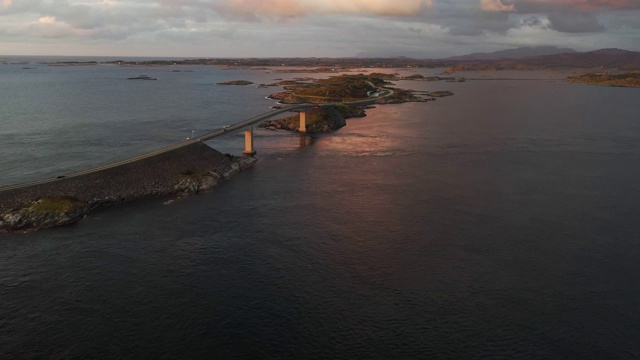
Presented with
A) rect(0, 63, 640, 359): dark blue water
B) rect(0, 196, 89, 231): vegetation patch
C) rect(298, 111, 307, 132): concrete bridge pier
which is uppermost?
rect(298, 111, 307, 132): concrete bridge pier

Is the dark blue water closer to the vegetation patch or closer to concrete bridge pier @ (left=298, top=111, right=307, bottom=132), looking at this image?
the vegetation patch

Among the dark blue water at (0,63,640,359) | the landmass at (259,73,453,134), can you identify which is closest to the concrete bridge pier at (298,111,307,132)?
the landmass at (259,73,453,134)

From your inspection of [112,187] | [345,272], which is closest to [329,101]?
[112,187]

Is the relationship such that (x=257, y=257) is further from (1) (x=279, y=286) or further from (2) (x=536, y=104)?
(2) (x=536, y=104)

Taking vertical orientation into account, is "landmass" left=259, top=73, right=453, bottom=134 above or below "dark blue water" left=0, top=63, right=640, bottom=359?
above

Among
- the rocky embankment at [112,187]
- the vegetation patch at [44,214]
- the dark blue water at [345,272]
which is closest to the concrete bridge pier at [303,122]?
the dark blue water at [345,272]

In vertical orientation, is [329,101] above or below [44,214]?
above

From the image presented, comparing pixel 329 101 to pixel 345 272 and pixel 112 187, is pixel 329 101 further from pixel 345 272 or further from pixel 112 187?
pixel 345 272
